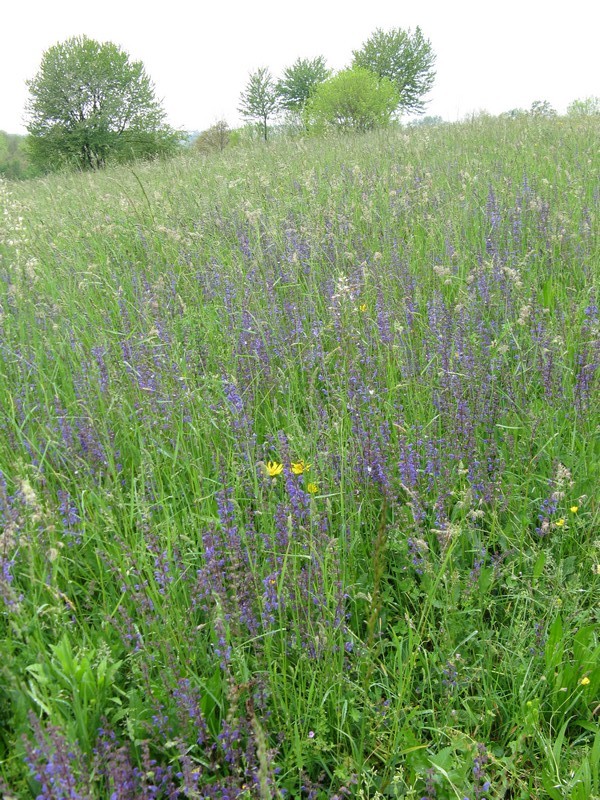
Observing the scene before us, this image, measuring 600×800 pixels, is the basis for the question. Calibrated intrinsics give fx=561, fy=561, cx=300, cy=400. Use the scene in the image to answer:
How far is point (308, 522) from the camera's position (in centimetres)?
186

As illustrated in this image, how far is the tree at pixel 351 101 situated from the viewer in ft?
60.2

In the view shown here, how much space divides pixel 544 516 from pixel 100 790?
5.11ft

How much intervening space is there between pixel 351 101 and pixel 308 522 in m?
22.7

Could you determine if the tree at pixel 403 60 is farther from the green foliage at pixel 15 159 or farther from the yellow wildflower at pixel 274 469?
the yellow wildflower at pixel 274 469

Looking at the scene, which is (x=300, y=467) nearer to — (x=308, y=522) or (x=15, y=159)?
(x=308, y=522)

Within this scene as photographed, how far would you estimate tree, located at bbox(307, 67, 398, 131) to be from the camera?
18341 mm

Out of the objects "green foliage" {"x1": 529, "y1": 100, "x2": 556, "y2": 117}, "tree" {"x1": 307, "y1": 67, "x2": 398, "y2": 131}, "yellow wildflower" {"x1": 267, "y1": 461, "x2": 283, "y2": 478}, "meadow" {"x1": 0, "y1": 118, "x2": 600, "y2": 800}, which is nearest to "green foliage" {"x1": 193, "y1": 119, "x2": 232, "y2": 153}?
"tree" {"x1": 307, "y1": 67, "x2": 398, "y2": 131}

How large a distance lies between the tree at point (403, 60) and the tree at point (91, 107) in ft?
81.8

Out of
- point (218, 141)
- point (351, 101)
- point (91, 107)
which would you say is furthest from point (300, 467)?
point (91, 107)

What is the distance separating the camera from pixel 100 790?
125 centimetres

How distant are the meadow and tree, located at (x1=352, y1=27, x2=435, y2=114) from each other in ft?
186

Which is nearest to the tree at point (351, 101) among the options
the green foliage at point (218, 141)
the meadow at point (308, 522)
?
the green foliage at point (218, 141)

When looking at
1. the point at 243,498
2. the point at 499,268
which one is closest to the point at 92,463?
the point at 243,498

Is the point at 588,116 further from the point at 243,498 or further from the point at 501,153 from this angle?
the point at 243,498
